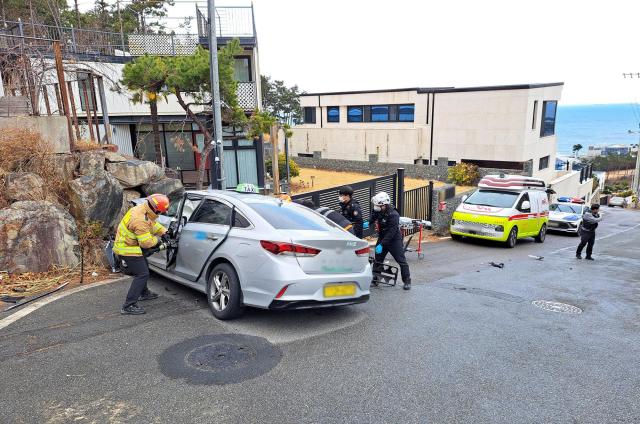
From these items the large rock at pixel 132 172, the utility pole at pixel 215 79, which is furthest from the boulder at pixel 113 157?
the utility pole at pixel 215 79

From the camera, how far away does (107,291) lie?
656 cm

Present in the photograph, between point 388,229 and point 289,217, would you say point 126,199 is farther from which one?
point 388,229

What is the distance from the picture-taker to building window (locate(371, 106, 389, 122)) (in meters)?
33.2

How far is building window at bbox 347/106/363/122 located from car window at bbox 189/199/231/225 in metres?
29.8

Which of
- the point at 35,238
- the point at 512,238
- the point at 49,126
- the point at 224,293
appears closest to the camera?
the point at 224,293

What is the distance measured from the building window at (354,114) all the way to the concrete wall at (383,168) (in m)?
3.73

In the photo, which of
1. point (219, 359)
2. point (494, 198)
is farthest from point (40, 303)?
point (494, 198)

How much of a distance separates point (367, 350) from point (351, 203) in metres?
3.48

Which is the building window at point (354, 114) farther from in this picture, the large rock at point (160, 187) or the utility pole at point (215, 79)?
the large rock at point (160, 187)

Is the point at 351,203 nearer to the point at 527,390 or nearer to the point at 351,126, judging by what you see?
the point at 527,390

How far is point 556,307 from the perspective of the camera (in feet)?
22.3

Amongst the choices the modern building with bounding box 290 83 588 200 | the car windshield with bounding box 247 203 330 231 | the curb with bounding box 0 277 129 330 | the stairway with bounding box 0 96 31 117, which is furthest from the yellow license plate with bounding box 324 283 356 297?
the modern building with bounding box 290 83 588 200

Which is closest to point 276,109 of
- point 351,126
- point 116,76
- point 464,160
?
point 351,126

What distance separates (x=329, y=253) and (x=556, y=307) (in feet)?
12.8
